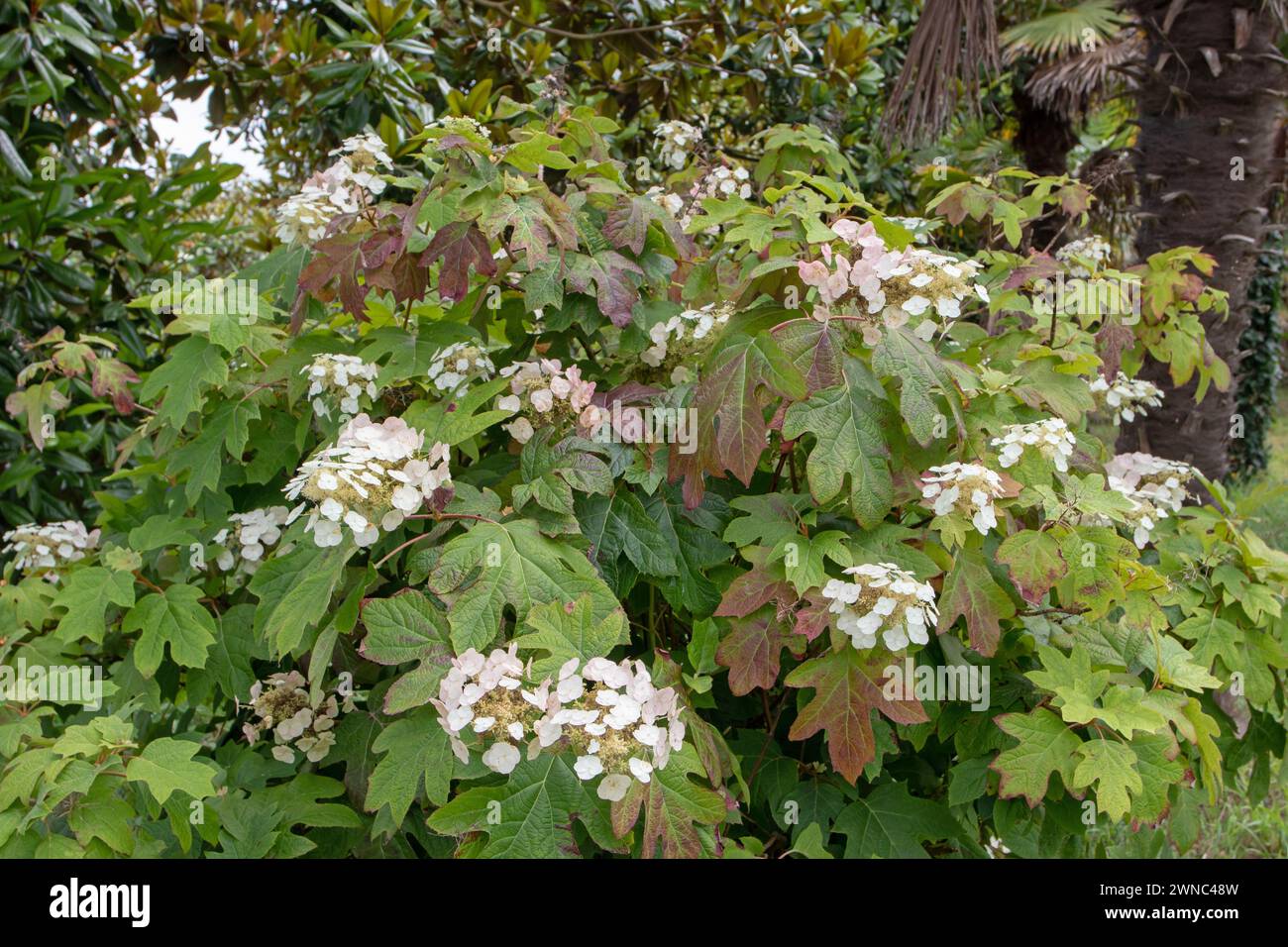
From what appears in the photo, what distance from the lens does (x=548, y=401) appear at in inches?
65.2

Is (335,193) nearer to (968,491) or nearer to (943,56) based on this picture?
(968,491)

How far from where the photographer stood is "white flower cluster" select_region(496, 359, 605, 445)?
1660mm

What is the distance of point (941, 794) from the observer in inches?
77.0

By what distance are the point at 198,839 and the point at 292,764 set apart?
236mm

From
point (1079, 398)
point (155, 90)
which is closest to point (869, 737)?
point (1079, 398)

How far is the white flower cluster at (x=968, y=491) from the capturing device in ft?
4.85

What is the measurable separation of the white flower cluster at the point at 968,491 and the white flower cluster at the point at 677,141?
1.84 meters

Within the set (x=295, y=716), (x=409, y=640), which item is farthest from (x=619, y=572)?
(x=295, y=716)

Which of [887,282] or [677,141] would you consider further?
[677,141]

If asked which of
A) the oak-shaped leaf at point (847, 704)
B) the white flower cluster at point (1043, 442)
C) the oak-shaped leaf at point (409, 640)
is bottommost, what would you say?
the oak-shaped leaf at point (847, 704)

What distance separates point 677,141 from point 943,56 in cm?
160

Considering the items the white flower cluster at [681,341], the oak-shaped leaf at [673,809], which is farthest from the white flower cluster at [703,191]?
the oak-shaped leaf at [673,809]

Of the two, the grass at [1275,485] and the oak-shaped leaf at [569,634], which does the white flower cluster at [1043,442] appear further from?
the grass at [1275,485]

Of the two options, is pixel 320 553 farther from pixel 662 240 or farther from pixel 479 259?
pixel 662 240
